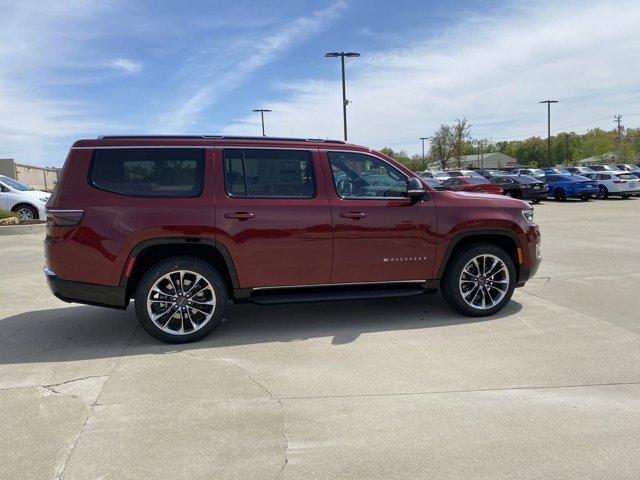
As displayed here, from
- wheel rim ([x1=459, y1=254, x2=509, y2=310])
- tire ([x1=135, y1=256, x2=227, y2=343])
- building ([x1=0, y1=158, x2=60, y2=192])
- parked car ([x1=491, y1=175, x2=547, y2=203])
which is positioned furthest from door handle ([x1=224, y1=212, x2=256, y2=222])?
building ([x1=0, y1=158, x2=60, y2=192])

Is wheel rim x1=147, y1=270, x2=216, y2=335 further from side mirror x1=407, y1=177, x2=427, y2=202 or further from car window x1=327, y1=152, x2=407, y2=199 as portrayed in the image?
side mirror x1=407, y1=177, x2=427, y2=202

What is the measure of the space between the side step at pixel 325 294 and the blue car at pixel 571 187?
2466cm

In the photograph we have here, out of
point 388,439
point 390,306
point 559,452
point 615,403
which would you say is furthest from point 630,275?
point 388,439

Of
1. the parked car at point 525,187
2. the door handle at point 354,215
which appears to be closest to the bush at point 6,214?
the door handle at point 354,215

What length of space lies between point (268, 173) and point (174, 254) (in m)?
1.23

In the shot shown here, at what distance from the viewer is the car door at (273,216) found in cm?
492

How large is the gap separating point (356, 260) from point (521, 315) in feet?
6.70

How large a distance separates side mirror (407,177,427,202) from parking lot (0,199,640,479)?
1364 millimetres

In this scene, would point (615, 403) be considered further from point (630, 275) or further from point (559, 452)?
point (630, 275)

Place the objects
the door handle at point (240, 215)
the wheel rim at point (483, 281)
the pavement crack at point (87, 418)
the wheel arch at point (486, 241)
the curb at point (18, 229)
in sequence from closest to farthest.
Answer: the pavement crack at point (87, 418) → the door handle at point (240, 215) → the wheel arch at point (486, 241) → the wheel rim at point (483, 281) → the curb at point (18, 229)

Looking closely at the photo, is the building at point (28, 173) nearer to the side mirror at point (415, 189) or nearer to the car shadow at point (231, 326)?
the car shadow at point (231, 326)

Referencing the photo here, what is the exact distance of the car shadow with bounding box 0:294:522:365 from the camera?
15.9 ft

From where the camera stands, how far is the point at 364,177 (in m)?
5.36

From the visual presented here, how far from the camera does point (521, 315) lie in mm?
5691
